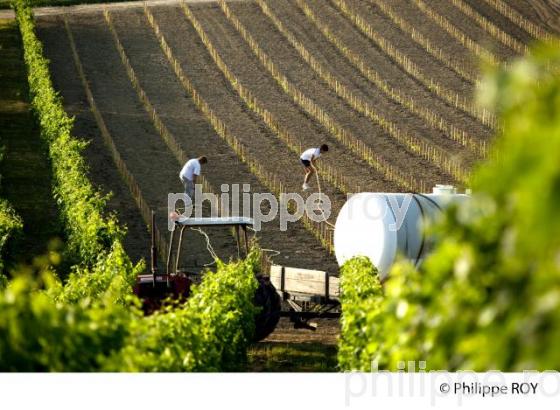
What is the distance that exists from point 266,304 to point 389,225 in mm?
2858

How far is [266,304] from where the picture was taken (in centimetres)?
1858

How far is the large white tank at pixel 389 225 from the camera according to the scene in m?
19.8

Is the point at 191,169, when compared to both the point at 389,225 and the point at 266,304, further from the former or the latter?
the point at 266,304

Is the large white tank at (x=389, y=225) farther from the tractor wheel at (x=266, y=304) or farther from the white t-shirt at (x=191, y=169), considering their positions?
the white t-shirt at (x=191, y=169)

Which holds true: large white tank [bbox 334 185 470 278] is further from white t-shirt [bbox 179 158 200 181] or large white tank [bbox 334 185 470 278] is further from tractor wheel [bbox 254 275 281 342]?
white t-shirt [bbox 179 158 200 181]

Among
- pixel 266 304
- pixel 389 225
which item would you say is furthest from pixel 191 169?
pixel 266 304

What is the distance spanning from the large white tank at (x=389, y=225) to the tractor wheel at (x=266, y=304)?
226 centimetres

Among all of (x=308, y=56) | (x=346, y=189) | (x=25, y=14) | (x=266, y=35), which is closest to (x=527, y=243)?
(x=346, y=189)

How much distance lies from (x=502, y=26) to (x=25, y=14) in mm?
23251

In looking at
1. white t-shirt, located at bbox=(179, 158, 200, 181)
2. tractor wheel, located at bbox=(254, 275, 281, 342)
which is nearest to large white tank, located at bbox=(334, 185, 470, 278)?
tractor wheel, located at bbox=(254, 275, 281, 342)

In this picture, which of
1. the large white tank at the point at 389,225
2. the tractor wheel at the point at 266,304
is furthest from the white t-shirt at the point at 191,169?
the tractor wheel at the point at 266,304

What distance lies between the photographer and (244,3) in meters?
58.0

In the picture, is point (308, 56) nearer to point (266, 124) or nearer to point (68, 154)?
point (266, 124)

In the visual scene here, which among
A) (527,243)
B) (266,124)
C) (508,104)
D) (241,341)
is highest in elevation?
(266,124)
